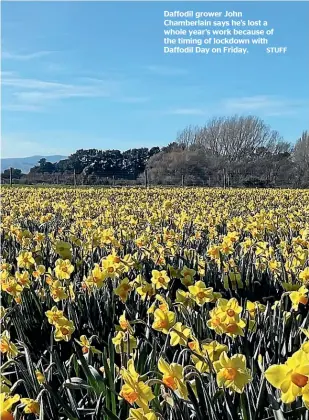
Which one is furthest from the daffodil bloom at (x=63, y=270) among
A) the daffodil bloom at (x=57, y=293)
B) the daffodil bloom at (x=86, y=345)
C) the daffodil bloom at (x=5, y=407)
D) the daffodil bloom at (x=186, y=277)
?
the daffodil bloom at (x=5, y=407)

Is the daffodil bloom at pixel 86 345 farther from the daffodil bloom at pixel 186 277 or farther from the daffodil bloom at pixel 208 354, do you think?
the daffodil bloom at pixel 186 277

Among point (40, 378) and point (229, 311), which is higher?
point (229, 311)

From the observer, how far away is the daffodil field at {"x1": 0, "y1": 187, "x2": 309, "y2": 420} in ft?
4.60

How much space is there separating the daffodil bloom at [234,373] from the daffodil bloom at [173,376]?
0.10m

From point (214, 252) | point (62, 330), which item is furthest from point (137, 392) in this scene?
point (214, 252)

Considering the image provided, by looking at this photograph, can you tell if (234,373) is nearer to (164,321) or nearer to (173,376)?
(173,376)

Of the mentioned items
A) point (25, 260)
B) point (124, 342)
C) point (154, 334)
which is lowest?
point (154, 334)

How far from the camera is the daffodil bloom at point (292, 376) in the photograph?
1146mm

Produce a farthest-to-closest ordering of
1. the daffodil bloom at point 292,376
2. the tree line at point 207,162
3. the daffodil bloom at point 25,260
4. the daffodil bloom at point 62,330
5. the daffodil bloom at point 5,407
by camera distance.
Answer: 1. the tree line at point 207,162
2. the daffodil bloom at point 25,260
3. the daffodil bloom at point 62,330
4. the daffodil bloom at point 5,407
5. the daffodil bloom at point 292,376

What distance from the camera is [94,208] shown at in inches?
331

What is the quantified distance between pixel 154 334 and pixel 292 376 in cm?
127

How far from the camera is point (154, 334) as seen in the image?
237 cm

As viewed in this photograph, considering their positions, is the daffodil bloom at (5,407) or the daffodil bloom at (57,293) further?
the daffodil bloom at (57,293)

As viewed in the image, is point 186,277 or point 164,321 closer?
point 164,321
